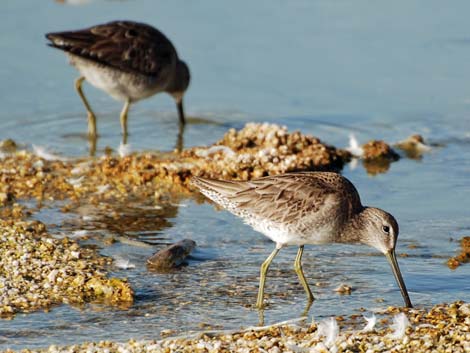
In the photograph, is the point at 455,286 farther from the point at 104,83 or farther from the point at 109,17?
the point at 109,17

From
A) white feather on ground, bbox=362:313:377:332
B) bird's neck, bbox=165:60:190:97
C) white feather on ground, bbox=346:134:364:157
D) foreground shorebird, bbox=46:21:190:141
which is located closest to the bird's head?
white feather on ground, bbox=362:313:377:332

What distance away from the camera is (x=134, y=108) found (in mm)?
11422

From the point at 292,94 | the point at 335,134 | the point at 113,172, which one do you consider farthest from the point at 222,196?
the point at 292,94

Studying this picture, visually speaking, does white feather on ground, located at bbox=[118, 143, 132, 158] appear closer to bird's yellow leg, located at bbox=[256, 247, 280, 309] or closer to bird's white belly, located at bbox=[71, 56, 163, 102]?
bird's white belly, located at bbox=[71, 56, 163, 102]

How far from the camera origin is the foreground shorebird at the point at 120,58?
33.2 ft

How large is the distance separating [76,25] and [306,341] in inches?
305

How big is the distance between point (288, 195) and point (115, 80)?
4106 millimetres

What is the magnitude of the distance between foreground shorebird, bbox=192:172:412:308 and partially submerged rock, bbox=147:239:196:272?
1.92ft

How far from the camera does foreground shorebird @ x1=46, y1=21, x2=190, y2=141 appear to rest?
1012 cm

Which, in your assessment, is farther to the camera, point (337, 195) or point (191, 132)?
point (191, 132)

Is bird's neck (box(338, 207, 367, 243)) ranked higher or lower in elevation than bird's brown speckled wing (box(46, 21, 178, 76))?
lower

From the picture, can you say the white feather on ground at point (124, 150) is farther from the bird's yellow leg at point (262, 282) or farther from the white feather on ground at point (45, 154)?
the bird's yellow leg at point (262, 282)

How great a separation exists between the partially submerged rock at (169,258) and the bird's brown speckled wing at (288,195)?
20.7 inches

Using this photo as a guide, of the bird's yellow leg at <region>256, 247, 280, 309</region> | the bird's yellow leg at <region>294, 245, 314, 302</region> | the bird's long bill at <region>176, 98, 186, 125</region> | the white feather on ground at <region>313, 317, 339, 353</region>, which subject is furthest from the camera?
the bird's long bill at <region>176, 98, 186, 125</region>
